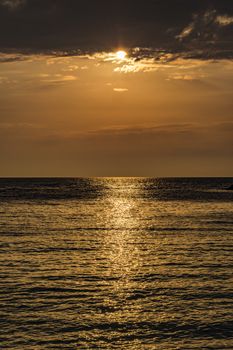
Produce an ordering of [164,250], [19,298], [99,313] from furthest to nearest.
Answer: [164,250] → [19,298] → [99,313]

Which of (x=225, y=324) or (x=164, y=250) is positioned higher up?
(x=164, y=250)

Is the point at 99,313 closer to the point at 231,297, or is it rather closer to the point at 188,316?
the point at 188,316

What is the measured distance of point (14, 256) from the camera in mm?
36500

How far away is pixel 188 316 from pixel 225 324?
183 cm

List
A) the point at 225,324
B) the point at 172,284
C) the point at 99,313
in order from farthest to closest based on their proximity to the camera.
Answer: the point at 172,284 < the point at 99,313 < the point at 225,324

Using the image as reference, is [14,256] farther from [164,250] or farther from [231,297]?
[231,297]

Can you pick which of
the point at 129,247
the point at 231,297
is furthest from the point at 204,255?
the point at 231,297

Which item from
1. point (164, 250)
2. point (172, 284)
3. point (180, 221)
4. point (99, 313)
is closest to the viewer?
point (99, 313)

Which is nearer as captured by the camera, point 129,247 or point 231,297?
point 231,297

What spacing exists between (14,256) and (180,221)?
34145mm

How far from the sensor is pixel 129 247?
43812mm

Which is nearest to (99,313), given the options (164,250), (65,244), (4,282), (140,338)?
(140,338)

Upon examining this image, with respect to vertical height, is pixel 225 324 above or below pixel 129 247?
below

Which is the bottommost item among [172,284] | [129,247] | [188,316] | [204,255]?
→ [188,316]
